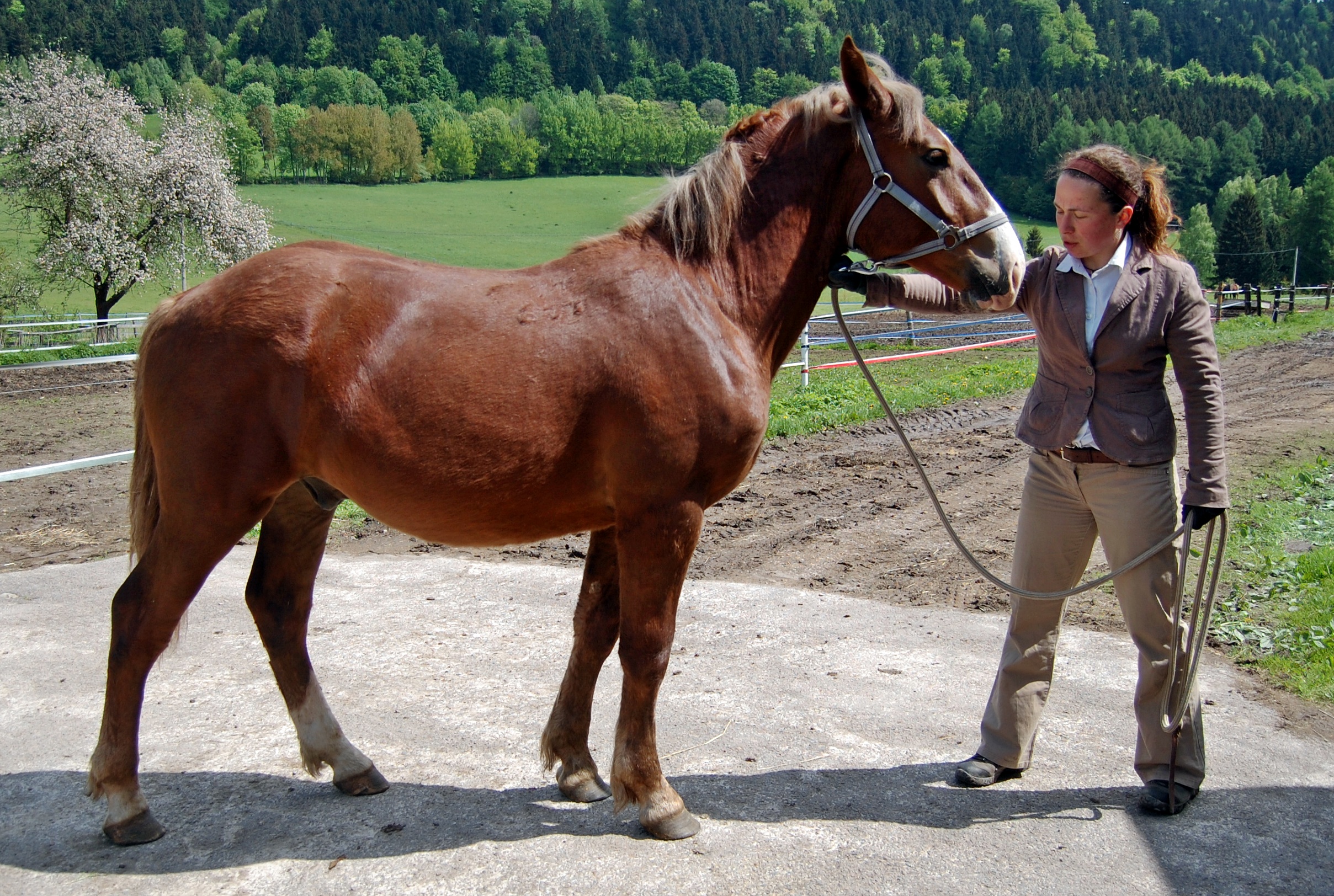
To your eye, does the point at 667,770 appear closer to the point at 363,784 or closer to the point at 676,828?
the point at 676,828

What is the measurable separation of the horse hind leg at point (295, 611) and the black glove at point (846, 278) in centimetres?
199

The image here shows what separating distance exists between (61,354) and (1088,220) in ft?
68.5

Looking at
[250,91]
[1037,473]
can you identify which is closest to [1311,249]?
[1037,473]

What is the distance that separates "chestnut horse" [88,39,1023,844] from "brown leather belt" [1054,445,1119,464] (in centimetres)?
64

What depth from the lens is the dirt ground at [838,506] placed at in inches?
223

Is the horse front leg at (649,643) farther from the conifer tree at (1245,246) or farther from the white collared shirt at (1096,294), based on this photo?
the conifer tree at (1245,246)

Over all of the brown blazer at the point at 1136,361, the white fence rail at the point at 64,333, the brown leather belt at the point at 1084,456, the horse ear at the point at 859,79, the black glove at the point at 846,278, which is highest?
the horse ear at the point at 859,79

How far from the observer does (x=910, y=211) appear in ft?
9.38

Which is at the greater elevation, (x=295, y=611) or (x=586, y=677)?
(x=295, y=611)

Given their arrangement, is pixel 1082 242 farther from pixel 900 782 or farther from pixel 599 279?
pixel 900 782

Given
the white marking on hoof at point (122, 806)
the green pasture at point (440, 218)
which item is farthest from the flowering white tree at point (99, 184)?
the white marking on hoof at point (122, 806)

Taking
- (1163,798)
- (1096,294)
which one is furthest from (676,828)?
(1096,294)

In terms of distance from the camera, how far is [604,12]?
132250 mm

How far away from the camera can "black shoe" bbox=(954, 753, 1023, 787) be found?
320 cm
